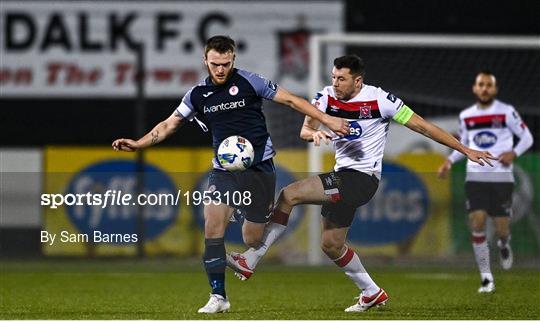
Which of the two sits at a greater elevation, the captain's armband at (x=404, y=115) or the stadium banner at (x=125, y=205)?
the captain's armband at (x=404, y=115)

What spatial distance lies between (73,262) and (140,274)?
2.50 metres

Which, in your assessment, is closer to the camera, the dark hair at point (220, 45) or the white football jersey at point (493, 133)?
the dark hair at point (220, 45)

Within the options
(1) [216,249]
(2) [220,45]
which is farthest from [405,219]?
(2) [220,45]

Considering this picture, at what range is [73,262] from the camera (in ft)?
60.5

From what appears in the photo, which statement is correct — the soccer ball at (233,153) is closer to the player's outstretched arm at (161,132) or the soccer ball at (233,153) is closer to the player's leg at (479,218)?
the player's outstretched arm at (161,132)

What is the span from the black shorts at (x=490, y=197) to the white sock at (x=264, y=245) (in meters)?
3.48

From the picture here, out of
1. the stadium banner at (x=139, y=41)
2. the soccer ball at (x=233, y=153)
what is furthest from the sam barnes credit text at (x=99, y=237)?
the stadium banner at (x=139, y=41)

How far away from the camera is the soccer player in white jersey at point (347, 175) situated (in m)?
10.5

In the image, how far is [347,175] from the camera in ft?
35.2

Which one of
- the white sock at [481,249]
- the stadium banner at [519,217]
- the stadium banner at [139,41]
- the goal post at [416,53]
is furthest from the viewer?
the stadium banner at [139,41]

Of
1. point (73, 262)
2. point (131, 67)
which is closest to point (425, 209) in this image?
point (73, 262)

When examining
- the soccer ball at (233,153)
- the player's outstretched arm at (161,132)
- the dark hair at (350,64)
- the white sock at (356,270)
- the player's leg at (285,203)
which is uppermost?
the dark hair at (350,64)

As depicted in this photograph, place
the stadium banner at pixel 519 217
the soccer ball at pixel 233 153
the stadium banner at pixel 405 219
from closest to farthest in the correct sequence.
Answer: the soccer ball at pixel 233 153 < the stadium banner at pixel 519 217 < the stadium banner at pixel 405 219

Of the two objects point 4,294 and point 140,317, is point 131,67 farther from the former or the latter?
point 140,317
